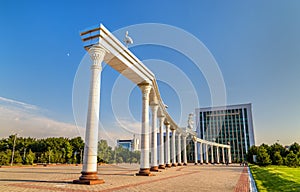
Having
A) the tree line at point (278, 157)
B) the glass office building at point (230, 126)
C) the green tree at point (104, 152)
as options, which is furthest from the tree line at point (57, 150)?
the tree line at point (278, 157)

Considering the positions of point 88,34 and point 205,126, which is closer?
point 88,34

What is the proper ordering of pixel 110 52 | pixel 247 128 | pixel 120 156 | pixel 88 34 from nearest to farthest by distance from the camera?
pixel 88 34 → pixel 110 52 → pixel 120 156 → pixel 247 128

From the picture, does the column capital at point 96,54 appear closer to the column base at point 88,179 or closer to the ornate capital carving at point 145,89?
the column base at point 88,179

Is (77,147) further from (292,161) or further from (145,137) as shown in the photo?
(292,161)

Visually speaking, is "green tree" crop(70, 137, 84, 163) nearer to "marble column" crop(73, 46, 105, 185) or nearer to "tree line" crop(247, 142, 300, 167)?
"tree line" crop(247, 142, 300, 167)

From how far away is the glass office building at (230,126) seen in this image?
3228 inches

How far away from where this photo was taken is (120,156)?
222 ft

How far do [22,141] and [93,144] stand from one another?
61131 mm

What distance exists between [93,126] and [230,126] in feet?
264

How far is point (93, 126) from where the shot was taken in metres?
12.0

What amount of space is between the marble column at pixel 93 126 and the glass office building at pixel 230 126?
74.9m

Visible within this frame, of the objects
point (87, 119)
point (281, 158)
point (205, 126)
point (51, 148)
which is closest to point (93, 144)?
point (87, 119)

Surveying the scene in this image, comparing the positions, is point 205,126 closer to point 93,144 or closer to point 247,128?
point 247,128

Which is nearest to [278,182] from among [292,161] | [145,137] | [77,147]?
[145,137]
